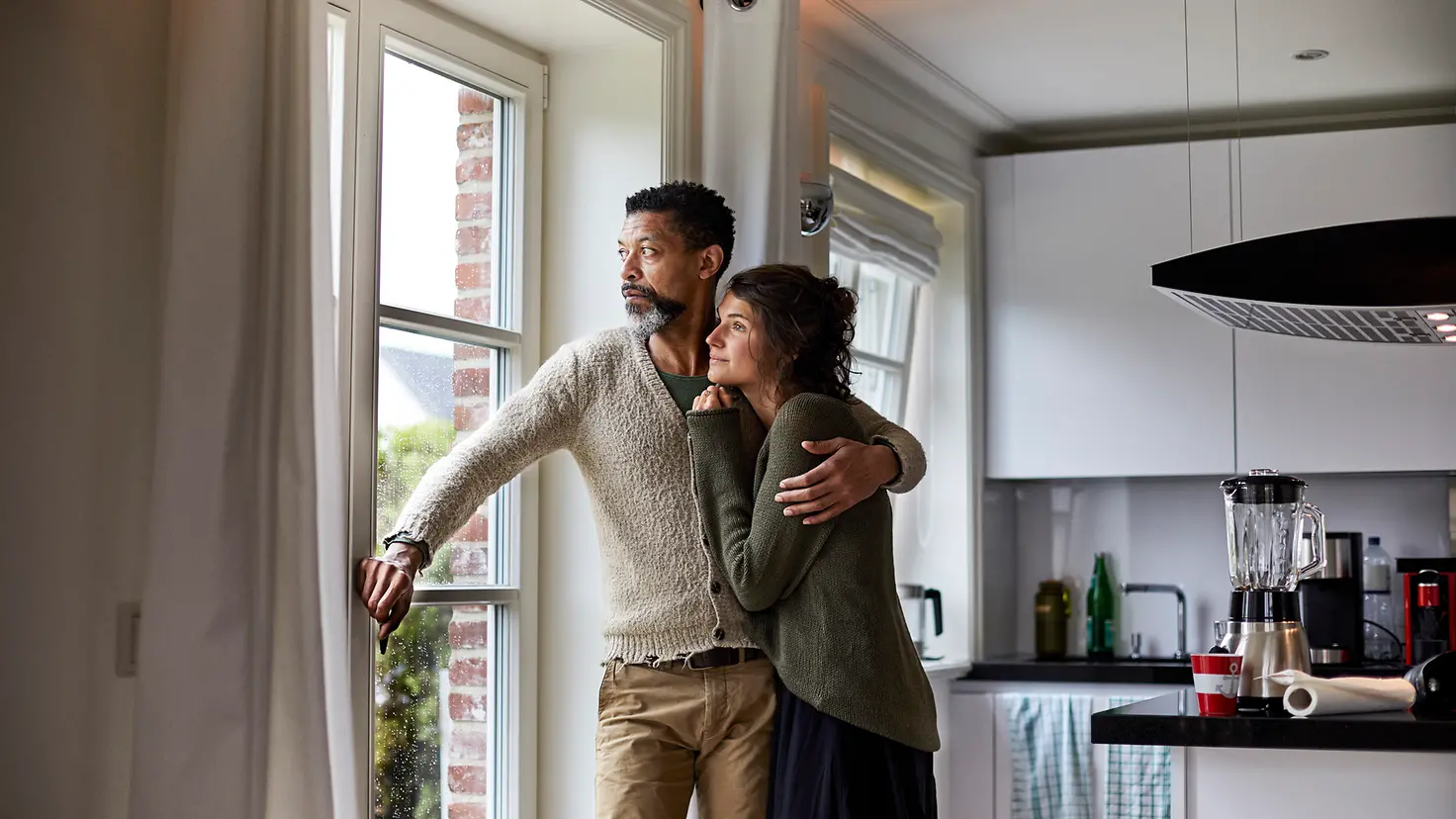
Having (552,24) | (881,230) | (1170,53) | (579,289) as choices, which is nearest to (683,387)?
(579,289)

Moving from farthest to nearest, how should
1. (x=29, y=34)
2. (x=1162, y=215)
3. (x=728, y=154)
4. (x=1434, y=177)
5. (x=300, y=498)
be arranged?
(x=1162, y=215) < (x=1434, y=177) < (x=728, y=154) < (x=300, y=498) < (x=29, y=34)

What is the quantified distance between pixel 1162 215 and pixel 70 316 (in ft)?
10.9

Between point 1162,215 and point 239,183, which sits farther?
point 1162,215

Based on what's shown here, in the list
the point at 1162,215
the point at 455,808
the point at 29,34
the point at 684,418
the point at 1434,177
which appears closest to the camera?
the point at 29,34

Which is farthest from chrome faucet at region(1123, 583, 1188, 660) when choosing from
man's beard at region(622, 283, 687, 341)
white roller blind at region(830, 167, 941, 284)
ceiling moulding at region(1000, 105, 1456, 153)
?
man's beard at region(622, 283, 687, 341)

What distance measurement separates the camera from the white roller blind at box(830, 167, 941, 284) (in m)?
3.79

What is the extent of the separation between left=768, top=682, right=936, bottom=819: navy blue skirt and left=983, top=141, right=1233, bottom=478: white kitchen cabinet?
91.9 inches

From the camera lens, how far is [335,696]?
1.96 m

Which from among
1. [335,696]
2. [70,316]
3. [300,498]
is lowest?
[335,696]

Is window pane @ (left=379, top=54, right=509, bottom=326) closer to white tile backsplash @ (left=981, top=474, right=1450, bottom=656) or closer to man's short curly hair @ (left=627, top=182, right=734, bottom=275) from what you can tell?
man's short curly hair @ (left=627, top=182, right=734, bottom=275)

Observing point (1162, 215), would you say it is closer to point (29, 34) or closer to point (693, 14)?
point (693, 14)

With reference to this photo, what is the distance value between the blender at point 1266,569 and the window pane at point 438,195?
1414mm

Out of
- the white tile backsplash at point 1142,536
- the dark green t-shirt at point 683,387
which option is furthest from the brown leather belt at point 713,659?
the white tile backsplash at point 1142,536

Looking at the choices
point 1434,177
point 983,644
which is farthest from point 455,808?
point 1434,177
